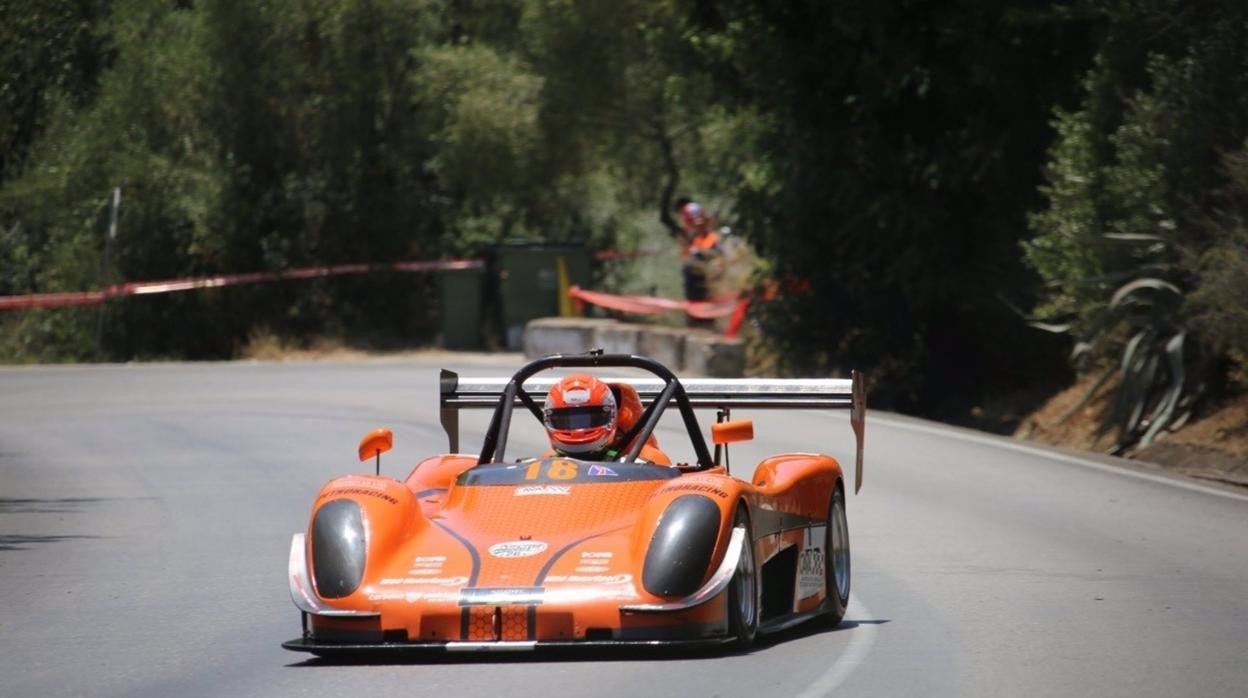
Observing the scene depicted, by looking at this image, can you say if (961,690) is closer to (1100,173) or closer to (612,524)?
(612,524)

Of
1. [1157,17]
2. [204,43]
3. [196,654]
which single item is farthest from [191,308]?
[196,654]

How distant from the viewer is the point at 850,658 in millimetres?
8891

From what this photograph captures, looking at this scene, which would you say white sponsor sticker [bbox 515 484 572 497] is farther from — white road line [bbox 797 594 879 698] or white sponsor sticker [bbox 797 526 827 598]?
white road line [bbox 797 594 879 698]

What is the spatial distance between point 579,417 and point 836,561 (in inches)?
55.9

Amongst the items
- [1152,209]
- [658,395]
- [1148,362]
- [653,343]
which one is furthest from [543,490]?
[653,343]

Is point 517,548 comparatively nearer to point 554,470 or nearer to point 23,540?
point 554,470

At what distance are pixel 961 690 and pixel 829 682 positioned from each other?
1.61ft

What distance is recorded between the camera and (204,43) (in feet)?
122

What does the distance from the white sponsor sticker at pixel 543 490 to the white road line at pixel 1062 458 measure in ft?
25.0

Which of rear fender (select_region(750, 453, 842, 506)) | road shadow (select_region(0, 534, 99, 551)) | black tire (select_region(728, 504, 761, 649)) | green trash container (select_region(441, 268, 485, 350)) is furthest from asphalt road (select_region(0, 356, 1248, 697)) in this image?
green trash container (select_region(441, 268, 485, 350))

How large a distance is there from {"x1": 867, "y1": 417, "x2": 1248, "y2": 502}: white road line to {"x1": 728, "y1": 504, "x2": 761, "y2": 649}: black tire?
7450 mm

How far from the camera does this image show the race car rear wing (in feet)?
35.9

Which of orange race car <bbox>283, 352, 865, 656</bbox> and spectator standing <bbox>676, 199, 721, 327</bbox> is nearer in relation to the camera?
orange race car <bbox>283, 352, 865, 656</bbox>

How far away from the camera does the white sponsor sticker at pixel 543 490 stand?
31.3 ft
